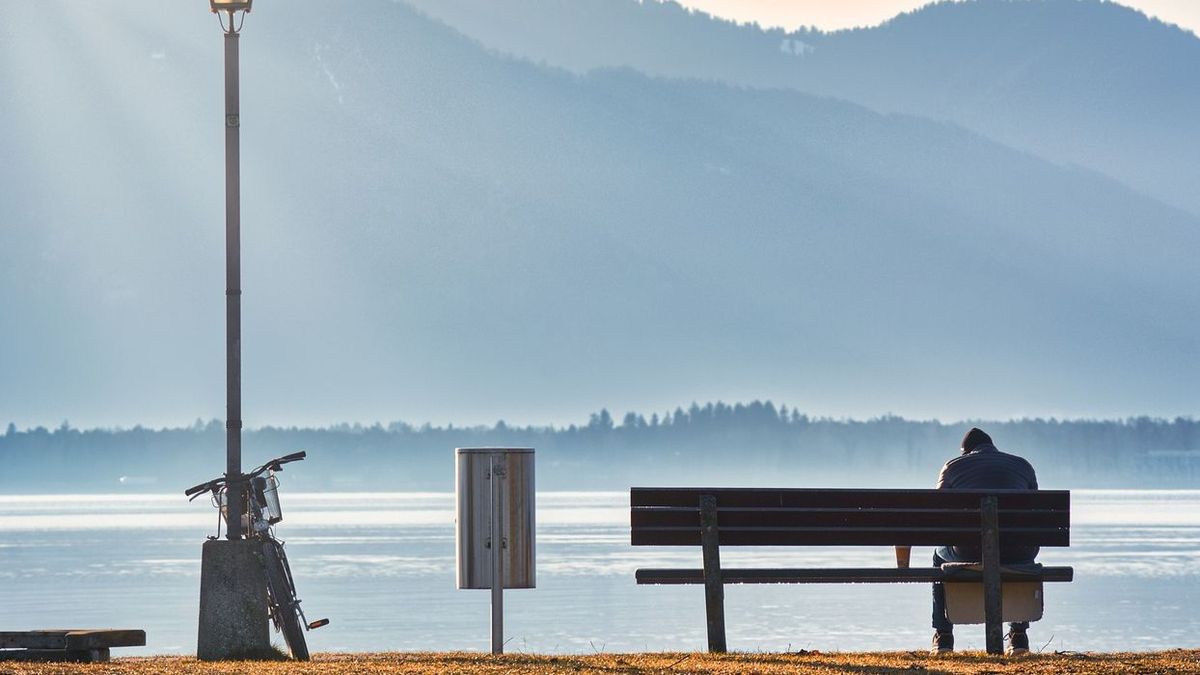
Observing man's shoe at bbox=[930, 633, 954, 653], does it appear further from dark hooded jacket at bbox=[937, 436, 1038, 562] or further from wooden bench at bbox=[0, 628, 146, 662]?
wooden bench at bbox=[0, 628, 146, 662]

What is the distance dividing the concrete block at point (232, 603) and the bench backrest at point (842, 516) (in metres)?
2.60

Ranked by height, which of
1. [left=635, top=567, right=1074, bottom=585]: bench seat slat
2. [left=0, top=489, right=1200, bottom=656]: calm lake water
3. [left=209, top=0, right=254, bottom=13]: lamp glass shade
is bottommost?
[left=0, top=489, right=1200, bottom=656]: calm lake water

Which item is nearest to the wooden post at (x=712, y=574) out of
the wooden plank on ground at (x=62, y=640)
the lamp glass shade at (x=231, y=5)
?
the wooden plank on ground at (x=62, y=640)

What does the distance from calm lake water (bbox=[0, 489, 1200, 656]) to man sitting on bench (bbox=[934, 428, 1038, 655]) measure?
1.51m

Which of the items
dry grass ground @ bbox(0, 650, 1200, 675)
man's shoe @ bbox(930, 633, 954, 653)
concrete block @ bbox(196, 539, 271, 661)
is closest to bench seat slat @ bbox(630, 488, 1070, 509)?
dry grass ground @ bbox(0, 650, 1200, 675)

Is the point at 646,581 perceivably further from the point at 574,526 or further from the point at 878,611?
the point at 574,526

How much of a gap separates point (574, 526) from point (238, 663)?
89.6 m

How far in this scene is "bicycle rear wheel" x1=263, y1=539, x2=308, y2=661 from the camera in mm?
12906

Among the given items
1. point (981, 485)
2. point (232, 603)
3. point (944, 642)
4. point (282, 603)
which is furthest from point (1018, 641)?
point (232, 603)

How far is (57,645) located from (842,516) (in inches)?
204

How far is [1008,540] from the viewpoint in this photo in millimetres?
12648

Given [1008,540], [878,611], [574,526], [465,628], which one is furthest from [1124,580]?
[574,526]

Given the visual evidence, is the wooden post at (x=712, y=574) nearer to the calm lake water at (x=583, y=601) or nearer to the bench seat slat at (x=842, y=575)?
the bench seat slat at (x=842, y=575)

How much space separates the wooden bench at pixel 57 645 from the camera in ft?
40.3
